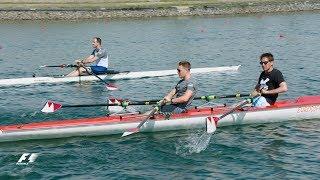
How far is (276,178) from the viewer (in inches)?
501

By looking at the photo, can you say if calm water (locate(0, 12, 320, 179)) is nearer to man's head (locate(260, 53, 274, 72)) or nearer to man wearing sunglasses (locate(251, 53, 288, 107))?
man wearing sunglasses (locate(251, 53, 288, 107))

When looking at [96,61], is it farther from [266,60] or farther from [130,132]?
[266,60]

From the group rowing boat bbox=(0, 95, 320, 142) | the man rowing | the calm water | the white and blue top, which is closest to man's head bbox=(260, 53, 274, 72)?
rowing boat bbox=(0, 95, 320, 142)

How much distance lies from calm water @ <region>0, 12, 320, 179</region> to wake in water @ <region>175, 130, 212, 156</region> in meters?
0.03

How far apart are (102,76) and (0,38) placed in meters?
31.6

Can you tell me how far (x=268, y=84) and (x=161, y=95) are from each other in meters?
7.81

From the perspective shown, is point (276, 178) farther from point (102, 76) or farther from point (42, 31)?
point (42, 31)

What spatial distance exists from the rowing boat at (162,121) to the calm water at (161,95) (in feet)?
0.81

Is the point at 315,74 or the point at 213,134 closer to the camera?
the point at 213,134

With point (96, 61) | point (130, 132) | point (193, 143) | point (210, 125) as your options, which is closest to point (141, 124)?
point (130, 132)

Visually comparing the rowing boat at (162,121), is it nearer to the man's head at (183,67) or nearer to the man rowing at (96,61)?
the man's head at (183,67)

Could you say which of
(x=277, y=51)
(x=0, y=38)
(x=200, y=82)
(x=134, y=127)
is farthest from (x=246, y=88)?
(x=0, y=38)

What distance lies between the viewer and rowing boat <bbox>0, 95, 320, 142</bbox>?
15445mm

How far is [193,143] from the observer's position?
50.5 ft
